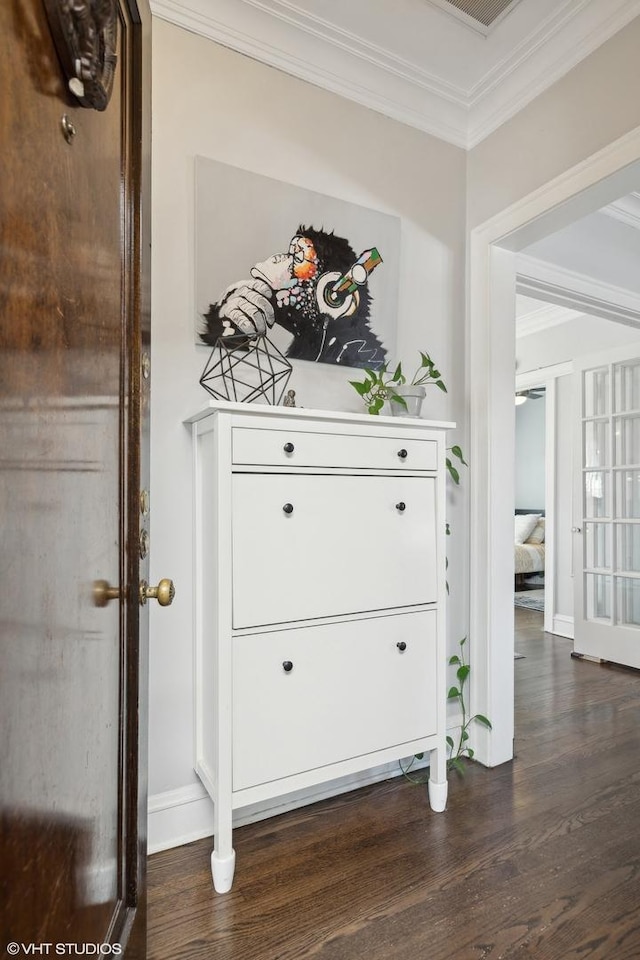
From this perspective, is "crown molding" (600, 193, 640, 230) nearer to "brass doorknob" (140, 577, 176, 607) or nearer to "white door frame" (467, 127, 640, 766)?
"white door frame" (467, 127, 640, 766)

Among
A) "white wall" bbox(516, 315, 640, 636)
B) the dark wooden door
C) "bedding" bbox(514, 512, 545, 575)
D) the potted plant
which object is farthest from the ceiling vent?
"bedding" bbox(514, 512, 545, 575)

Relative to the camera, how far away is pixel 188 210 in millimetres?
1654

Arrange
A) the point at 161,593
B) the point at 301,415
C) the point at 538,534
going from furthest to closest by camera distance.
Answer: the point at 538,534, the point at 301,415, the point at 161,593

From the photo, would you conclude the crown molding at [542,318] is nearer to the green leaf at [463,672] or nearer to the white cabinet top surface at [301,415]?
the white cabinet top surface at [301,415]

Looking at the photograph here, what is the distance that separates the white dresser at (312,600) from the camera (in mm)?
1412

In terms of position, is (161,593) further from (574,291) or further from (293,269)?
(574,291)

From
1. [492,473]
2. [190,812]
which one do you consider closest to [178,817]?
[190,812]

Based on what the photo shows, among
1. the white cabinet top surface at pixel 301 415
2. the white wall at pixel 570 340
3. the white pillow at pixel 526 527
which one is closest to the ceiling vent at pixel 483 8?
the white cabinet top surface at pixel 301 415

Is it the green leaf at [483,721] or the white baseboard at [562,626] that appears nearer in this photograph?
the green leaf at [483,721]

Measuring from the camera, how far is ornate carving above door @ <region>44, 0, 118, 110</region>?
1.35 feet

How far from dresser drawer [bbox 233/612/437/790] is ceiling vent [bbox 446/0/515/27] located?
6.69ft

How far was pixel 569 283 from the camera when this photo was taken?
2715 mm

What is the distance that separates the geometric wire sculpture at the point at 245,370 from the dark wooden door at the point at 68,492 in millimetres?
943

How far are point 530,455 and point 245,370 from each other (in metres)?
7.03
